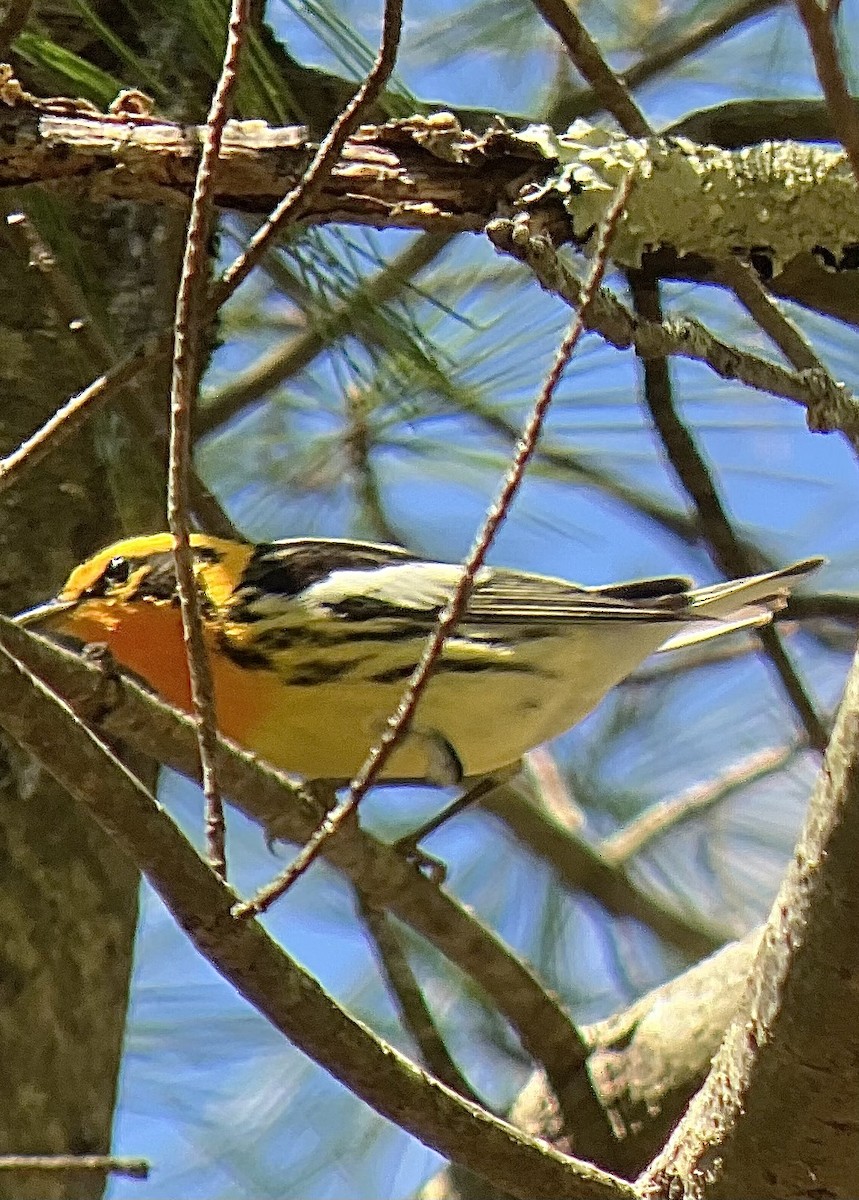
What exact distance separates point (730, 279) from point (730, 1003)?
2.81 ft

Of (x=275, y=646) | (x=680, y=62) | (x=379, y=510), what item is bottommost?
(x=275, y=646)

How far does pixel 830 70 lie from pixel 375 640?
4.58 ft

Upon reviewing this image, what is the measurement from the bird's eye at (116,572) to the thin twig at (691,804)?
1.08 meters

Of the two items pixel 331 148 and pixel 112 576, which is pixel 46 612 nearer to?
pixel 112 576

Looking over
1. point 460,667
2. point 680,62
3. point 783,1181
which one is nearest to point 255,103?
point 460,667

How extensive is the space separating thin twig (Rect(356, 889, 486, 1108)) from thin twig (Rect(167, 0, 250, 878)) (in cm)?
95

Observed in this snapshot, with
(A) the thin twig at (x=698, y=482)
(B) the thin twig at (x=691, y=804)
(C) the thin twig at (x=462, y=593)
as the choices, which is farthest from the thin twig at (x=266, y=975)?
(B) the thin twig at (x=691, y=804)

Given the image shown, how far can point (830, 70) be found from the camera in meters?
0.91

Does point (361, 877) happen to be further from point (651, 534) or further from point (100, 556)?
point (651, 534)

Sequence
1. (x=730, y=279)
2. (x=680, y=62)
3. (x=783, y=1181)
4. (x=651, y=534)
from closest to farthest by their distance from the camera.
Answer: (x=783, y=1181) → (x=730, y=279) → (x=680, y=62) → (x=651, y=534)

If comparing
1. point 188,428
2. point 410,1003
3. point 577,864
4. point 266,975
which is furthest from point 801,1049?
point 577,864

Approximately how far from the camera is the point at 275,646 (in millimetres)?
Result: 2215

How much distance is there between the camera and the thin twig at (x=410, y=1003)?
200 cm

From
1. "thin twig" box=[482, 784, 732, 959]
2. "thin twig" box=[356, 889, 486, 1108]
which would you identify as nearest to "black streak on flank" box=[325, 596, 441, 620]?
"thin twig" box=[356, 889, 486, 1108]
